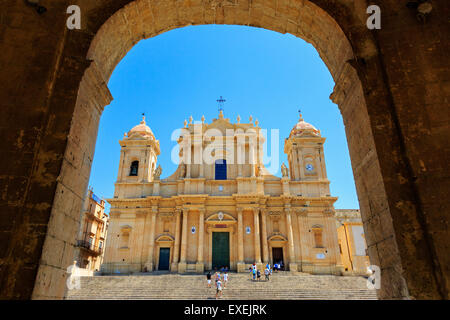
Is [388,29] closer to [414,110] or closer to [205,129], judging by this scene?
[414,110]

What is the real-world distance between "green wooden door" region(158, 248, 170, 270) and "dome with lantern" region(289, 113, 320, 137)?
14.6m

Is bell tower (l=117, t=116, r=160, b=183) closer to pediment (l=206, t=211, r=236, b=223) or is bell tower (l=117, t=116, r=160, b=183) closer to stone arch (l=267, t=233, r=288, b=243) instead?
pediment (l=206, t=211, r=236, b=223)

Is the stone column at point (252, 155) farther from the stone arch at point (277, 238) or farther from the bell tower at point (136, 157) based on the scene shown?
the bell tower at point (136, 157)

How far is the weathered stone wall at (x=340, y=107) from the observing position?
3.05m

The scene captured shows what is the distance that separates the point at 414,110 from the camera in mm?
3564

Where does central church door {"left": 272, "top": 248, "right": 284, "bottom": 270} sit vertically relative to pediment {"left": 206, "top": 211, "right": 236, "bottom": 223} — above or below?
below

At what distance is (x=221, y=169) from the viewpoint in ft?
85.7

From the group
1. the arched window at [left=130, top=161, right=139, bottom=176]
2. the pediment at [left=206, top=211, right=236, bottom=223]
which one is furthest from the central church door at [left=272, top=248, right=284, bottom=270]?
the arched window at [left=130, top=161, right=139, bottom=176]

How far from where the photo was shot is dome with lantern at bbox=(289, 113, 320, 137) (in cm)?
2698

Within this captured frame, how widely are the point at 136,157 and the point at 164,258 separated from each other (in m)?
9.22

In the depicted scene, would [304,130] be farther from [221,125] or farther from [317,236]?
[317,236]

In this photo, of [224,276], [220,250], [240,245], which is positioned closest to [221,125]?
[240,245]

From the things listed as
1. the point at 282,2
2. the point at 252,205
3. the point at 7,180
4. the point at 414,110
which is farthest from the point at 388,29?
the point at 252,205

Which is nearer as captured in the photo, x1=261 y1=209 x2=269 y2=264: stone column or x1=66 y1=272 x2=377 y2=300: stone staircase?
x1=66 y1=272 x2=377 y2=300: stone staircase
